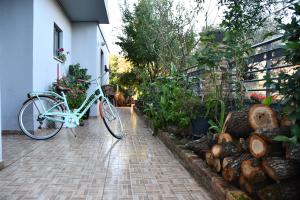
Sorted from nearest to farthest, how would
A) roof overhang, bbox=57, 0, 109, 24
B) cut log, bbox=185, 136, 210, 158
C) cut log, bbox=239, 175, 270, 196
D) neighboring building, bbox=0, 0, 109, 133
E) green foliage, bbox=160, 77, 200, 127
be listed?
cut log, bbox=239, 175, 270, 196 → cut log, bbox=185, 136, 210, 158 → green foliage, bbox=160, 77, 200, 127 → neighboring building, bbox=0, 0, 109, 133 → roof overhang, bbox=57, 0, 109, 24

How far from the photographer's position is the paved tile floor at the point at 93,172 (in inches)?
111

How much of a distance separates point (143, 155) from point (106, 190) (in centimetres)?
156

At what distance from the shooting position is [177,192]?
A: 114 inches

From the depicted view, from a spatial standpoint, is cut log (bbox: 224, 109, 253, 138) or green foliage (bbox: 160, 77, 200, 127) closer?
cut log (bbox: 224, 109, 253, 138)

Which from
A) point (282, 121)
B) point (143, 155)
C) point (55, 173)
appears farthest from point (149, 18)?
point (282, 121)

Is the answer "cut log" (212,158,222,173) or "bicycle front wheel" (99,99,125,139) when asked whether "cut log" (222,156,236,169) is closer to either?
"cut log" (212,158,222,173)

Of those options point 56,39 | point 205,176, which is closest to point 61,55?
point 56,39

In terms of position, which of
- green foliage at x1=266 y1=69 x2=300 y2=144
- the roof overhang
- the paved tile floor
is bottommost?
the paved tile floor

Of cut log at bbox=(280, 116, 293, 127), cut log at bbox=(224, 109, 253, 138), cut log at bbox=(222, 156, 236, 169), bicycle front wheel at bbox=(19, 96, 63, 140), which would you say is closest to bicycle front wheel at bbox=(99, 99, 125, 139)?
bicycle front wheel at bbox=(19, 96, 63, 140)

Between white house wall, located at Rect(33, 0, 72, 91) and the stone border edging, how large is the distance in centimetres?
293

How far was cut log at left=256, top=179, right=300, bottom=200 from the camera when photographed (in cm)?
215

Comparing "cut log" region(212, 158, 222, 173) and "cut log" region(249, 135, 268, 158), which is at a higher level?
"cut log" region(249, 135, 268, 158)

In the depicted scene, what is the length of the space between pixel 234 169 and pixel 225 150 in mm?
350

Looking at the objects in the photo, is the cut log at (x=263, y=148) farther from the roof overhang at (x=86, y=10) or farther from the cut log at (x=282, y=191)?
the roof overhang at (x=86, y=10)
